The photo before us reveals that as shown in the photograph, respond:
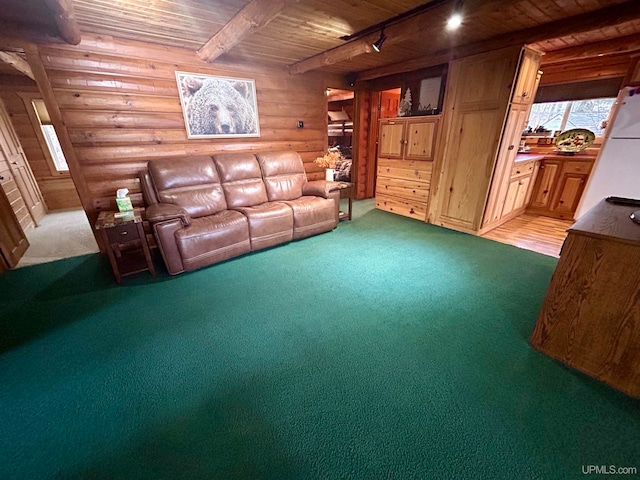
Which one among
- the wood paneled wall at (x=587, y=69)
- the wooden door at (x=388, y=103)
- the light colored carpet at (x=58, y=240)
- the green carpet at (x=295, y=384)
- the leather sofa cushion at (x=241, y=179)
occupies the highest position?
the wood paneled wall at (x=587, y=69)

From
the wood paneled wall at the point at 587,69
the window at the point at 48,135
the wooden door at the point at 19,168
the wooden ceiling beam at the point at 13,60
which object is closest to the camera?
the wooden ceiling beam at the point at 13,60

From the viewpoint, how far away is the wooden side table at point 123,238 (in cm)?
229

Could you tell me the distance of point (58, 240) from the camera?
347 cm

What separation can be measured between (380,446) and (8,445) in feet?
5.52

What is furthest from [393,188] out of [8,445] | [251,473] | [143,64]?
[8,445]

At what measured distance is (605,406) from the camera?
1303 millimetres

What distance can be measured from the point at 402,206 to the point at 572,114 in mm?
3209

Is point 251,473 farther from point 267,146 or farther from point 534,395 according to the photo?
point 267,146

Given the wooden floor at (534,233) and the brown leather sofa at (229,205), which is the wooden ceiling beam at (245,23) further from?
the wooden floor at (534,233)

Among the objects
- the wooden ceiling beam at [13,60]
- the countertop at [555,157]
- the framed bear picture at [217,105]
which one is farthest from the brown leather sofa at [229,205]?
the countertop at [555,157]

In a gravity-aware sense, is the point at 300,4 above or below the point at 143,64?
above

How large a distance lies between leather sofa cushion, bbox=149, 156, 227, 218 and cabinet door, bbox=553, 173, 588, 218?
16.1 ft

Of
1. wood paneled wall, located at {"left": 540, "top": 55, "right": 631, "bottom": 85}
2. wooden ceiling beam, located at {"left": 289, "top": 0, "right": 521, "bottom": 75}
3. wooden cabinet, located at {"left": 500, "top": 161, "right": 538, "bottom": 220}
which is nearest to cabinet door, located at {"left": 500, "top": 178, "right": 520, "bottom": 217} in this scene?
wooden cabinet, located at {"left": 500, "top": 161, "right": 538, "bottom": 220}

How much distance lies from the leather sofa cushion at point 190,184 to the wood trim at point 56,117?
2.30 feet
